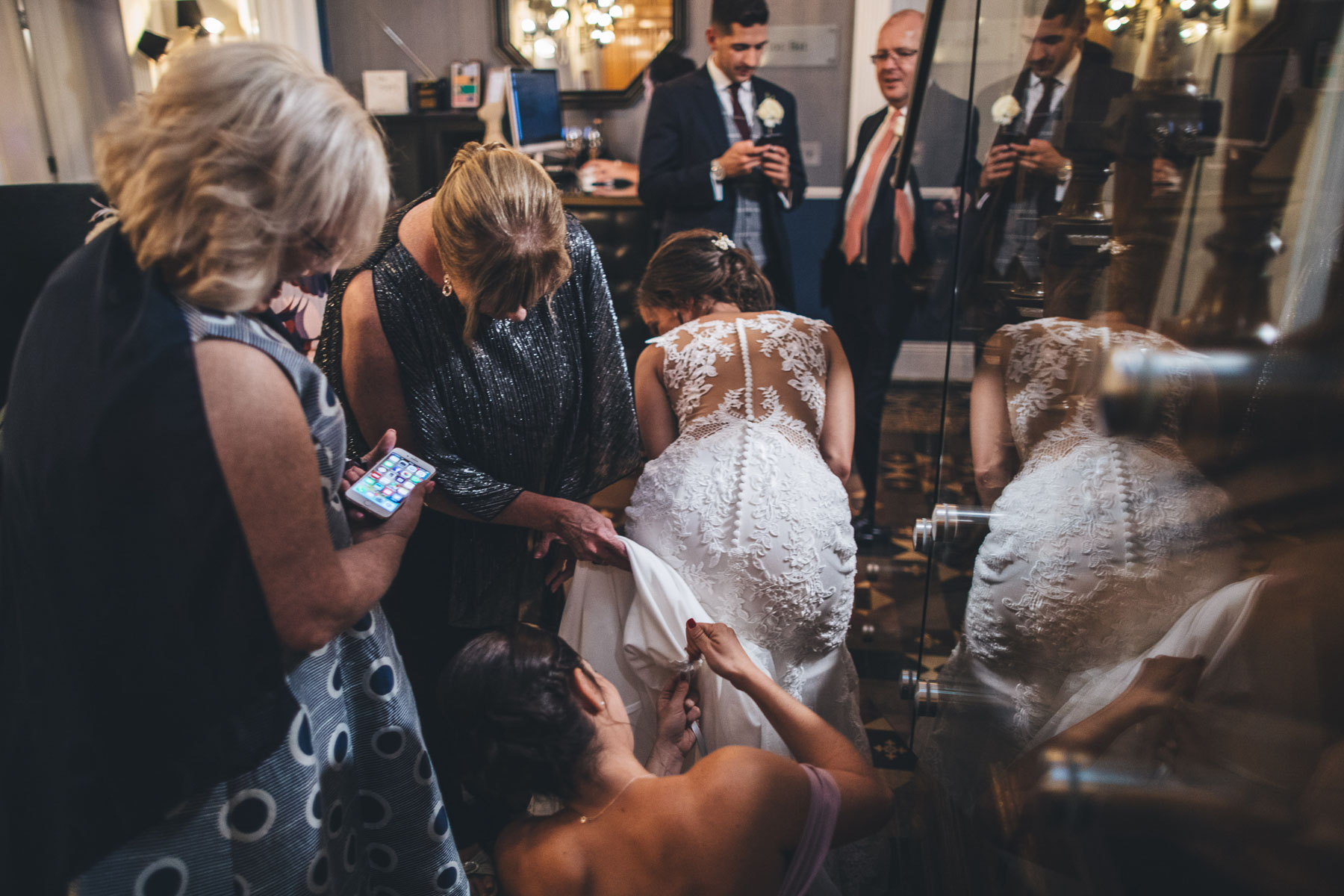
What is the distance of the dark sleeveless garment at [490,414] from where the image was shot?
135cm

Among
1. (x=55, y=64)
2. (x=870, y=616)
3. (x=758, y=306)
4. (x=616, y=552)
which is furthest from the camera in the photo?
(x=55, y=64)

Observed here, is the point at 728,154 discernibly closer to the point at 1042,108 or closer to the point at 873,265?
the point at 873,265

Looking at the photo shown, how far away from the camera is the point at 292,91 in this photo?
70 cm

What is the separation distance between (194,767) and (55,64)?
11.1 feet

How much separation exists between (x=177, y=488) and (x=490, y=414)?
2.54 ft

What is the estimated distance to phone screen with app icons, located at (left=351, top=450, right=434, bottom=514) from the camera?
967 millimetres

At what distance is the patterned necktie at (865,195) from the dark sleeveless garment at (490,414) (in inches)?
59.9

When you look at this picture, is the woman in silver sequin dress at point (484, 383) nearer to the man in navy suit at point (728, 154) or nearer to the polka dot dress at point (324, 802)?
the polka dot dress at point (324, 802)

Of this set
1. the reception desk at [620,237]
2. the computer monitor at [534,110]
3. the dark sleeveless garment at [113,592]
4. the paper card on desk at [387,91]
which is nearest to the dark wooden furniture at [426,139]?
the paper card on desk at [387,91]

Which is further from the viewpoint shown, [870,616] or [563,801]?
[870,616]

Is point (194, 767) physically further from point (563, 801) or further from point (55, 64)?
point (55, 64)

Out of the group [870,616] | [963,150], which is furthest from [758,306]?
[870,616]

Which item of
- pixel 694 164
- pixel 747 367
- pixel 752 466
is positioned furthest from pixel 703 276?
pixel 694 164

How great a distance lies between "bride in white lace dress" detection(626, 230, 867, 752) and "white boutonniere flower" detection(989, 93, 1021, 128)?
28.5 inches
